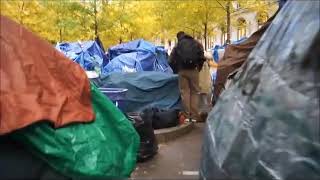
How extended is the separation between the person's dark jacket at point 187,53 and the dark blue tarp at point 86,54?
5.28 m

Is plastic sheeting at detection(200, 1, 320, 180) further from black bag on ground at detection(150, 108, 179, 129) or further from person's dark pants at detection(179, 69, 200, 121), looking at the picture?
person's dark pants at detection(179, 69, 200, 121)

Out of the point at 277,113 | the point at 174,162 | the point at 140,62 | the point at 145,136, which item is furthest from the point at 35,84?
the point at 140,62

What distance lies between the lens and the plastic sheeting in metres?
1.62

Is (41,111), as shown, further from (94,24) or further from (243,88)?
(94,24)

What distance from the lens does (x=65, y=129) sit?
2.33 metres

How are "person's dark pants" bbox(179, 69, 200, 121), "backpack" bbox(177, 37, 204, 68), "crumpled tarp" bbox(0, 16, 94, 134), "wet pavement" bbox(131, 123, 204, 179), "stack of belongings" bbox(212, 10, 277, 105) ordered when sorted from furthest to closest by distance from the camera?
"person's dark pants" bbox(179, 69, 200, 121) < "backpack" bbox(177, 37, 204, 68) < "wet pavement" bbox(131, 123, 204, 179) < "stack of belongings" bbox(212, 10, 277, 105) < "crumpled tarp" bbox(0, 16, 94, 134)

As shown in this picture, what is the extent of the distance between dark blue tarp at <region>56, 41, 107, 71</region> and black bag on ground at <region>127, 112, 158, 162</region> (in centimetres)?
778

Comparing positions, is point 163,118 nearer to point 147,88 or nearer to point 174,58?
point 147,88

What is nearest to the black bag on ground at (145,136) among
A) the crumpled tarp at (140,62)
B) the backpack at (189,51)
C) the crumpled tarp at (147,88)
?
the crumpled tarp at (147,88)

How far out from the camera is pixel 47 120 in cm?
226

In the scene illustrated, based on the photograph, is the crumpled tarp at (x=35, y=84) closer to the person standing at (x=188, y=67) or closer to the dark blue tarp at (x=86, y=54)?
the person standing at (x=188, y=67)

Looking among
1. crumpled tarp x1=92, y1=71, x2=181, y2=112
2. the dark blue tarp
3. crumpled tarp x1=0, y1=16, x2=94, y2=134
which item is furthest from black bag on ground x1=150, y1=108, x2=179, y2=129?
the dark blue tarp

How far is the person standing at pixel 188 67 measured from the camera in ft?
30.3

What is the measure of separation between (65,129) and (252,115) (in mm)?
943
